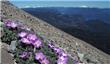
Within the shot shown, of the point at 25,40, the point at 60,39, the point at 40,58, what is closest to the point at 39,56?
the point at 40,58

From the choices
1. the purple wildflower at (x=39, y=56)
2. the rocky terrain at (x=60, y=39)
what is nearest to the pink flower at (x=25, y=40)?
the purple wildflower at (x=39, y=56)

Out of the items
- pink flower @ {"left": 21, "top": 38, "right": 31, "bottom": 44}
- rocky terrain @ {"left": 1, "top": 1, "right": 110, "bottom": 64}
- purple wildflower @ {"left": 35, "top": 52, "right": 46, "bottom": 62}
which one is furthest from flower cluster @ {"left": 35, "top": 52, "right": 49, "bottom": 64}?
rocky terrain @ {"left": 1, "top": 1, "right": 110, "bottom": 64}

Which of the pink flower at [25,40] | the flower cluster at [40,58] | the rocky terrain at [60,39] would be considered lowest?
the rocky terrain at [60,39]

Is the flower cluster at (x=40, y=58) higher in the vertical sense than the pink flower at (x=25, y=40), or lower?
lower

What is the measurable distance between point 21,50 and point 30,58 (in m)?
0.36

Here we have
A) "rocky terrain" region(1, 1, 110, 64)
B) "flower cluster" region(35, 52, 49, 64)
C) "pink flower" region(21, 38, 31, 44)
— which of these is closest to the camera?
"flower cluster" region(35, 52, 49, 64)

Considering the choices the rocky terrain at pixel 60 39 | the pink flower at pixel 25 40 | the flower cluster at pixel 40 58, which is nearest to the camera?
the flower cluster at pixel 40 58

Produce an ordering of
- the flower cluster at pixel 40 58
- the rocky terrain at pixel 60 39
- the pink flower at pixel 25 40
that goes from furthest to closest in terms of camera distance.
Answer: the rocky terrain at pixel 60 39 < the pink flower at pixel 25 40 < the flower cluster at pixel 40 58

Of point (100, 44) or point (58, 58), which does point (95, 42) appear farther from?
point (58, 58)

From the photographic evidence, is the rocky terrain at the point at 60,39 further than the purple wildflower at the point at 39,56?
Yes

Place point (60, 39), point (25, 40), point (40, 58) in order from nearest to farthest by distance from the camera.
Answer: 1. point (40, 58)
2. point (25, 40)
3. point (60, 39)

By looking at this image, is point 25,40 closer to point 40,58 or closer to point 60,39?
point 40,58

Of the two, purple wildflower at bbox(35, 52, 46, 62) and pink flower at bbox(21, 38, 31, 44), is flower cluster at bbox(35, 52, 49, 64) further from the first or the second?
pink flower at bbox(21, 38, 31, 44)

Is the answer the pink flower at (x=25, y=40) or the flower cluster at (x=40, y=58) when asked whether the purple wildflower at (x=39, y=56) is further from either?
the pink flower at (x=25, y=40)
